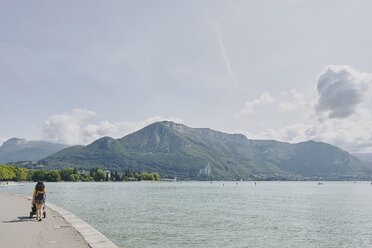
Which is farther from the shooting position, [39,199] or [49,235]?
[39,199]

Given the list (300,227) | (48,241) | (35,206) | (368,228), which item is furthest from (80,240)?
(368,228)

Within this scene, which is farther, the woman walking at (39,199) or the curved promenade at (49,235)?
the woman walking at (39,199)

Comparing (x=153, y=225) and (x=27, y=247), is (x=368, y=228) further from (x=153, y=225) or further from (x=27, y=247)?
(x=27, y=247)

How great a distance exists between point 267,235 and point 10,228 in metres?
24.1

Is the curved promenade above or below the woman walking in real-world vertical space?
below

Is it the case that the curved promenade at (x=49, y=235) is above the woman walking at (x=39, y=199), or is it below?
below

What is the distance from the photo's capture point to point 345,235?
34625 millimetres

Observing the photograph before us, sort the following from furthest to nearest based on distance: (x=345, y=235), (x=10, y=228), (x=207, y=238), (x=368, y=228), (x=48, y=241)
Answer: (x=368, y=228) → (x=345, y=235) → (x=207, y=238) → (x=10, y=228) → (x=48, y=241)

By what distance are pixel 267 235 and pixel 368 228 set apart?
16836 mm

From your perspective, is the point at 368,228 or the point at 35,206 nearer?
the point at 35,206

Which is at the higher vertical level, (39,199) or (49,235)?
(39,199)

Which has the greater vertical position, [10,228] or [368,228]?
[10,228]

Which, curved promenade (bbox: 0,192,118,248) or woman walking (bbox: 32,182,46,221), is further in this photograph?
woman walking (bbox: 32,182,46,221)

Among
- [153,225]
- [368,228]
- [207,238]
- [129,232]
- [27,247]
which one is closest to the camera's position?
[27,247]
